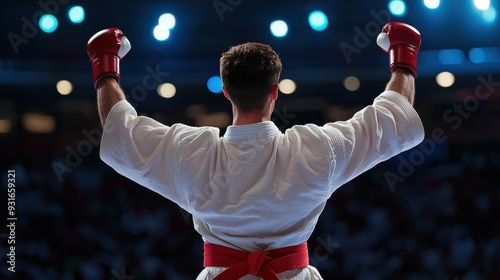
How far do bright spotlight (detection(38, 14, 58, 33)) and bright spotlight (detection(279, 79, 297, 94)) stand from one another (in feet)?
5.64

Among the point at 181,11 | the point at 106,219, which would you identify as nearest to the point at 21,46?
the point at 181,11

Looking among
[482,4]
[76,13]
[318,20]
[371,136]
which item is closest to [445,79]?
[482,4]

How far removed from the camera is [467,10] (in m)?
4.37

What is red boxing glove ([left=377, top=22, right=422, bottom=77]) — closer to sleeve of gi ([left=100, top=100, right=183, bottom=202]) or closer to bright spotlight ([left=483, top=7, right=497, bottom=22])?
sleeve of gi ([left=100, top=100, right=183, bottom=202])

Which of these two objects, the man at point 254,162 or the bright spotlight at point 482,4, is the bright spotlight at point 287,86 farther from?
the man at point 254,162

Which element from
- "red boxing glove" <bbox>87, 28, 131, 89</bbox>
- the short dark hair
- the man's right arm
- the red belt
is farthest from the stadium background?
the red belt

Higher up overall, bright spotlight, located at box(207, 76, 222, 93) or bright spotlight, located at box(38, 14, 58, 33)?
bright spotlight, located at box(38, 14, 58, 33)

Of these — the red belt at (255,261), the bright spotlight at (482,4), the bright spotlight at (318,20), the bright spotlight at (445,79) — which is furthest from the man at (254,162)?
the bright spotlight at (445,79)

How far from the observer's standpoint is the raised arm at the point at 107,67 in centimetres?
163

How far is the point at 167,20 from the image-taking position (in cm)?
414

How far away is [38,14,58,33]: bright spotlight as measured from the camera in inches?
162

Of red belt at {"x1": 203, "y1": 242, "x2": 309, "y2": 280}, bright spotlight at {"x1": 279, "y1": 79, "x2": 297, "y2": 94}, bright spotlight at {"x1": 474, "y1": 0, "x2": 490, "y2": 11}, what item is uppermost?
bright spotlight at {"x1": 474, "y1": 0, "x2": 490, "y2": 11}

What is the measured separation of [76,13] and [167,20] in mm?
600

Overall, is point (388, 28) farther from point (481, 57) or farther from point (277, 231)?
point (481, 57)
